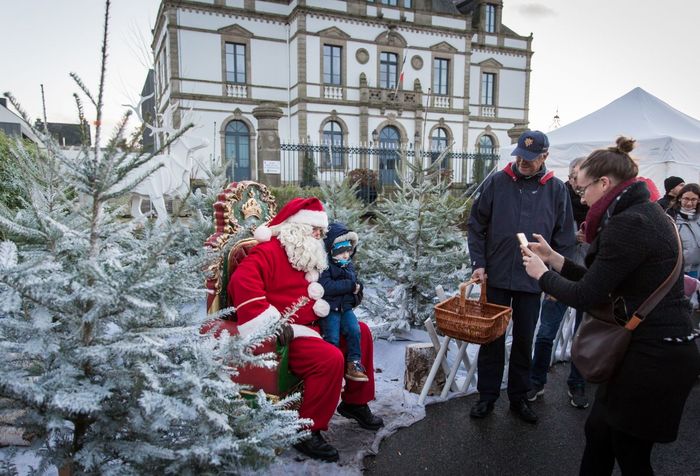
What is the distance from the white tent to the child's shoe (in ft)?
25.1

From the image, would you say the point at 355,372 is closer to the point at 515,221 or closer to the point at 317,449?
the point at 317,449

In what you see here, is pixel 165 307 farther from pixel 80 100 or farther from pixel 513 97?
pixel 513 97

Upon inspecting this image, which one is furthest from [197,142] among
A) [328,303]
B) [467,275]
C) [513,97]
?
[513,97]

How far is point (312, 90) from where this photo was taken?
1032 inches

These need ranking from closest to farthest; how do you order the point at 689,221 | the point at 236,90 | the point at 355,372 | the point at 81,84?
the point at 81,84
the point at 355,372
the point at 689,221
the point at 236,90

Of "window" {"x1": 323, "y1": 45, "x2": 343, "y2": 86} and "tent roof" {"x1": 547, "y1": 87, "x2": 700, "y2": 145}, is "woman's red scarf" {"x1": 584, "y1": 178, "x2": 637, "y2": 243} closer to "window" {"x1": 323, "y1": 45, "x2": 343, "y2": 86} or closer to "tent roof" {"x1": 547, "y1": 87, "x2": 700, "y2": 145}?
"tent roof" {"x1": 547, "y1": 87, "x2": 700, "y2": 145}

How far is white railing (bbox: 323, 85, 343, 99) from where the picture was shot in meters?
26.5

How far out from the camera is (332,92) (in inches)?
1053

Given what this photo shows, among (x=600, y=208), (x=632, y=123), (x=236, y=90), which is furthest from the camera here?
(x=236, y=90)

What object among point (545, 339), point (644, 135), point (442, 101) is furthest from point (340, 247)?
point (442, 101)

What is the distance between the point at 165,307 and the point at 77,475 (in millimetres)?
677

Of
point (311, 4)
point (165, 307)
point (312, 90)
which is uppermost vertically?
point (311, 4)

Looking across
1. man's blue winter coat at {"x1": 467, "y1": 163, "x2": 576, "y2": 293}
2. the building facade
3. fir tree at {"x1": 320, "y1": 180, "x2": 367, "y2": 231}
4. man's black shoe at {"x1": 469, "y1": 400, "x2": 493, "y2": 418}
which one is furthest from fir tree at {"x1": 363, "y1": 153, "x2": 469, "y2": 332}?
the building facade

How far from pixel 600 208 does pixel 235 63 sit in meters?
26.4
